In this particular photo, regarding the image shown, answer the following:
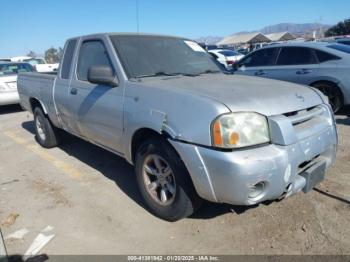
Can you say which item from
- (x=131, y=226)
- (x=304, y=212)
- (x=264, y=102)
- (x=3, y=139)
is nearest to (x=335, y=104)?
(x=304, y=212)

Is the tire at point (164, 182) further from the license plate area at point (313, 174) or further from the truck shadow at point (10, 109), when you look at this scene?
the truck shadow at point (10, 109)

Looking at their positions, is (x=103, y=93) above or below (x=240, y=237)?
above

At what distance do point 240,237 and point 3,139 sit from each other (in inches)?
233

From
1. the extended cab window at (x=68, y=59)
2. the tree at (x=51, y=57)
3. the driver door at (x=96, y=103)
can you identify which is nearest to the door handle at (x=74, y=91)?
the driver door at (x=96, y=103)

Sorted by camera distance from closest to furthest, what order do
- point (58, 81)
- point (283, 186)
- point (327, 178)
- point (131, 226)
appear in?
point (283, 186)
point (131, 226)
point (327, 178)
point (58, 81)

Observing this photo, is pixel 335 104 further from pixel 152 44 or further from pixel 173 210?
pixel 173 210

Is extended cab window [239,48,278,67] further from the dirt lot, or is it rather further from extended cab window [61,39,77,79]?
extended cab window [61,39,77,79]

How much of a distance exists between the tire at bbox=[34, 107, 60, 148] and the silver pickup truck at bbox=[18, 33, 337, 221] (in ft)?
5.20

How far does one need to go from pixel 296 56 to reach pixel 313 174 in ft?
17.6

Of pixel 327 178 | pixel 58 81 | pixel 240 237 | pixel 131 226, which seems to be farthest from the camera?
pixel 58 81

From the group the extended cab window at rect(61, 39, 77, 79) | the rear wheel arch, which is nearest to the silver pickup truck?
the extended cab window at rect(61, 39, 77, 79)

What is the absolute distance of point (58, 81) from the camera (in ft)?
16.8

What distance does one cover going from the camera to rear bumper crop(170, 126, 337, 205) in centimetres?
270

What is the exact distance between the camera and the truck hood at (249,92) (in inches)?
115
